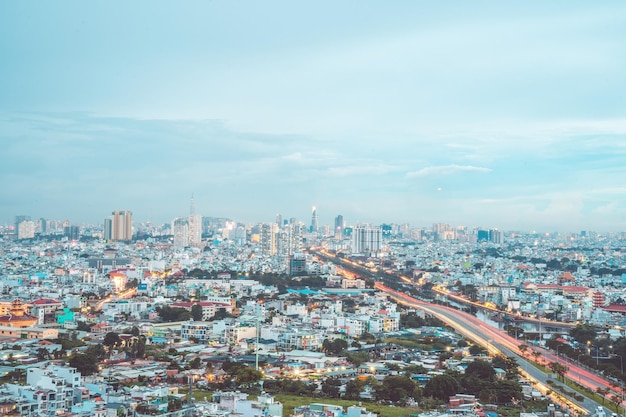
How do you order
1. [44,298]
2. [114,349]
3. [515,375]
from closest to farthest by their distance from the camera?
[515,375] < [114,349] < [44,298]

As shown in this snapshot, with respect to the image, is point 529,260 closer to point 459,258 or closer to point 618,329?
point 459,258

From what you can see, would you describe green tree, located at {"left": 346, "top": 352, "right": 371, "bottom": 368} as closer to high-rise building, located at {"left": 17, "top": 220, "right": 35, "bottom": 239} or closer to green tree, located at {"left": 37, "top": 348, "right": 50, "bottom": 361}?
green tree, located at {"left": 37, "top": 348, "right": 50, "bottom": 361}

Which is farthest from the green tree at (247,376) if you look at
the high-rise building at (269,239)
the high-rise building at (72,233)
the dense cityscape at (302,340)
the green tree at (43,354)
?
the high-rise building at (72,233)

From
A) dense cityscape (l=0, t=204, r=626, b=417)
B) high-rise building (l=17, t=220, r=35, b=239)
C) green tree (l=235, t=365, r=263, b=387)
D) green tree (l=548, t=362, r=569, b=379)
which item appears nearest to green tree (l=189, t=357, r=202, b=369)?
dense cityscape (l=0, t=204, r=626, b=417)

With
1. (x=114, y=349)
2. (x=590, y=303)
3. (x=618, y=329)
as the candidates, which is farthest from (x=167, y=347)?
(x=590, y=303)

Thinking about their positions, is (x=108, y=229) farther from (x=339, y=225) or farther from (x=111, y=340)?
(x=111, y=340)

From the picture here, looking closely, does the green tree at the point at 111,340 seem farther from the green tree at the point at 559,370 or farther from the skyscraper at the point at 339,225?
the skyscraper at the point at 339,225
